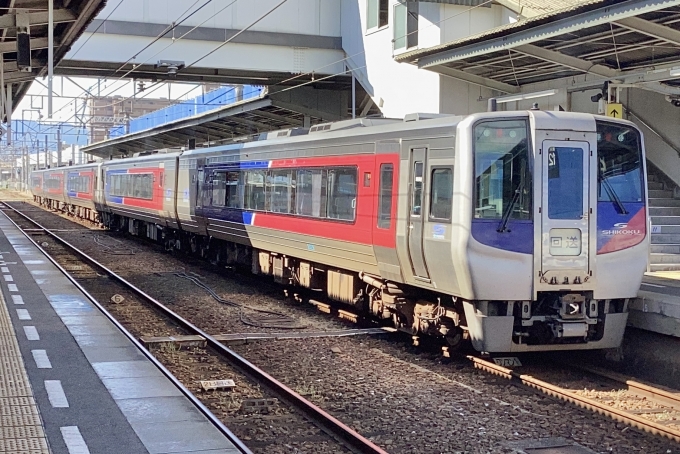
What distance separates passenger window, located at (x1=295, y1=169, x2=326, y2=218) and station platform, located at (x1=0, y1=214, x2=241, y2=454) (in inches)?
143

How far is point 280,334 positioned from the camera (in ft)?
39.3

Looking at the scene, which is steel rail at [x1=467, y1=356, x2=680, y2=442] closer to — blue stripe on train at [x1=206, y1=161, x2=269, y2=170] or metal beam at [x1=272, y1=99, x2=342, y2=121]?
blue stripe on train at [x1=206, y1=161, x2=269, y2=170]

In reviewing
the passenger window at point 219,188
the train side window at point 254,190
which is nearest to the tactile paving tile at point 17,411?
the train side window at point 254,190

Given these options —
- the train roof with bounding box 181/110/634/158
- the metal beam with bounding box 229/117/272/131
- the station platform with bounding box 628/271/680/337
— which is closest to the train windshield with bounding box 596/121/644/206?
the train roof with bounding box 181/110/634/158

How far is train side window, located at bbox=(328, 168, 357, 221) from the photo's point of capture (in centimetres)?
1224

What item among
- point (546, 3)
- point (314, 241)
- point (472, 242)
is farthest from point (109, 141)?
point (472, 242)

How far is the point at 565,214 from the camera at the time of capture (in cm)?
963

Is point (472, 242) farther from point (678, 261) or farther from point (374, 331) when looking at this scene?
point (678, 261)

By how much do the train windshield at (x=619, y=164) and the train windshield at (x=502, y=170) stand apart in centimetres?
96

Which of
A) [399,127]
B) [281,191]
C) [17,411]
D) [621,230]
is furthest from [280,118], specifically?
[17,411]

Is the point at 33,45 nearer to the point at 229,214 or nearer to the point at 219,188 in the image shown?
the point at 219,188

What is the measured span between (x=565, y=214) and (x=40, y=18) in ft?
33.8

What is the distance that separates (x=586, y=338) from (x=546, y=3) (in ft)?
38.5

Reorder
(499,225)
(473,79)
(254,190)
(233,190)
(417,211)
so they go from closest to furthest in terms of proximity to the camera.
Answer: (499,225), (417,211), (254,190), (233,190), (473,79)
